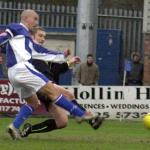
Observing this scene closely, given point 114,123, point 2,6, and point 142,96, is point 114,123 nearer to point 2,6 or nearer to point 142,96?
point 142,96

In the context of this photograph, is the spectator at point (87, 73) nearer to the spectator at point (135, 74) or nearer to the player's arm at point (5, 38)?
the spectator at point (135, 74)

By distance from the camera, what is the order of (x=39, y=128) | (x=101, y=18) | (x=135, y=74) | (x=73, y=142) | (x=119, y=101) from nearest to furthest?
(x=73, y=142)
(x=39, y=128)
(x=119, y=101)
(x=135, y=74)
(x=101, y=18)

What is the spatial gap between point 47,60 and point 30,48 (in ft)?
1.51

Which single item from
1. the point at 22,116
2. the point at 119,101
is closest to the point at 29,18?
the point at 22,116

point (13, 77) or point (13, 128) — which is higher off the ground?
point (13, 77)

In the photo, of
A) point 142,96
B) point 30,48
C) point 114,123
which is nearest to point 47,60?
point 30,48

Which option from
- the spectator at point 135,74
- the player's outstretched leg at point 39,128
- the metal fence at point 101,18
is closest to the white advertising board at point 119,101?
the spectator at point 135,74

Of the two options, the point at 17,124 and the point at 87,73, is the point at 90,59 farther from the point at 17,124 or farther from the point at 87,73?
the point at 17,124

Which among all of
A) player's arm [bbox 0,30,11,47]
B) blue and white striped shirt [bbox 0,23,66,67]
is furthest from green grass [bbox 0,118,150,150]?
player's arm [bbox 0,30,11,47]

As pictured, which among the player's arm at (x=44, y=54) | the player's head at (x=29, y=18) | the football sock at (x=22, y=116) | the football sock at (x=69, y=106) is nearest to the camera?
the football sock at (x=69, y=106)

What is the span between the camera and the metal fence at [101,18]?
27438 mm

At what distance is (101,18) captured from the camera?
27562mm

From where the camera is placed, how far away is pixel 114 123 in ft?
60.7

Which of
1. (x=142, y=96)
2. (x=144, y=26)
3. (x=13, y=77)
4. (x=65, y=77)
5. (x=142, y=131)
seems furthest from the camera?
(x=65, y=77)
